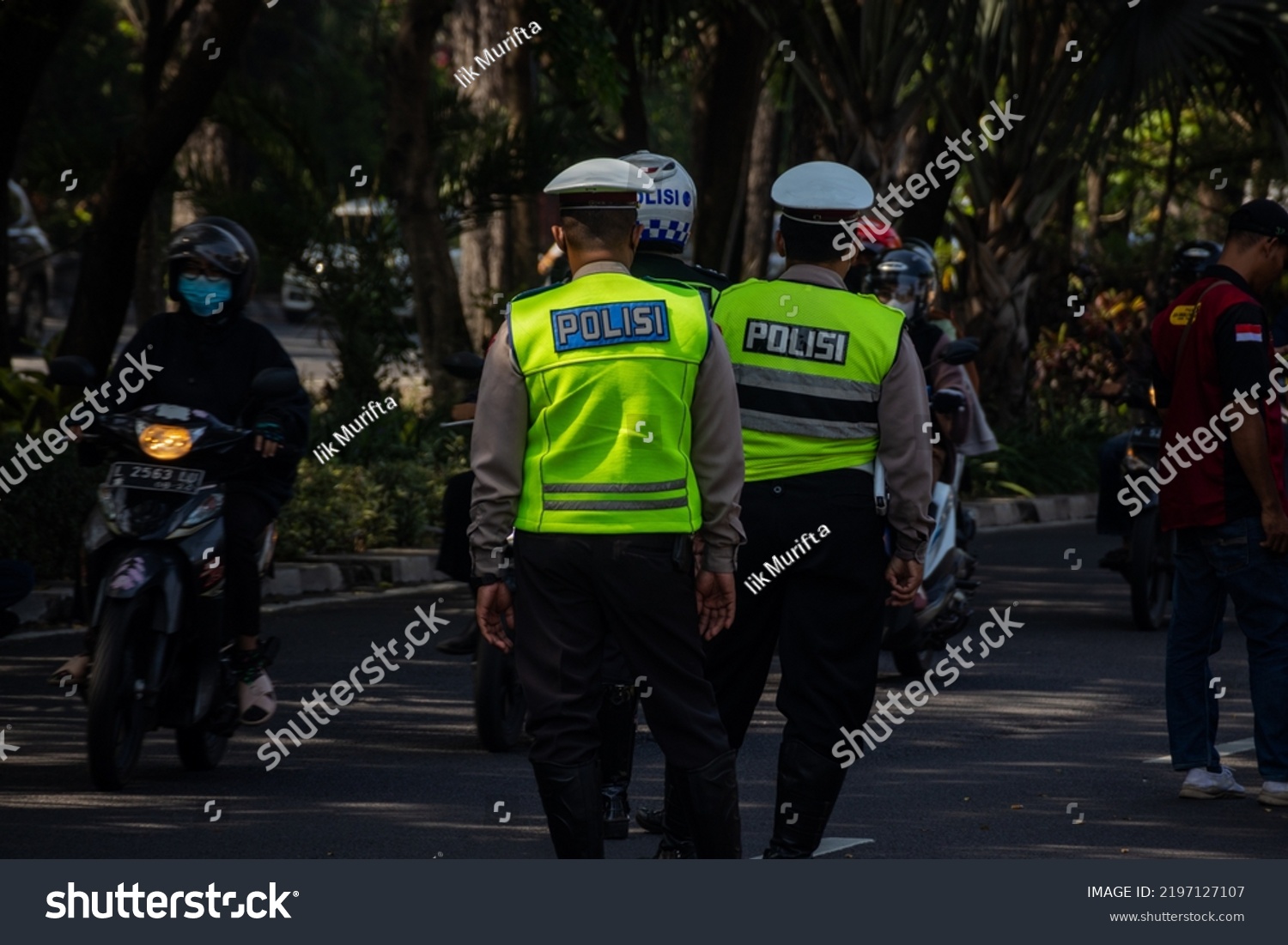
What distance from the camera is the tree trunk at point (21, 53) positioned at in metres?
12.5

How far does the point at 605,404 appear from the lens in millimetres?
4656

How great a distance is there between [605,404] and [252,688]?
105 inches

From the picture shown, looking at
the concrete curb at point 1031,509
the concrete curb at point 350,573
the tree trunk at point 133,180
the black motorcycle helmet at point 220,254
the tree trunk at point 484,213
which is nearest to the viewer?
the black motorcycle helmet at point 220,254

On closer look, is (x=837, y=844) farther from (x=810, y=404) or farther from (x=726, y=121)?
(x=726, y=121)

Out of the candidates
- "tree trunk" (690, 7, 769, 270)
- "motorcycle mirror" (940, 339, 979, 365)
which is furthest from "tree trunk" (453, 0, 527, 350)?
"motorcycle mirror" (940, 339, 979, 365)

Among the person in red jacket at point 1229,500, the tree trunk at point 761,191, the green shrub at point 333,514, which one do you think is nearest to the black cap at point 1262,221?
the person in red jacket at point 1229,500

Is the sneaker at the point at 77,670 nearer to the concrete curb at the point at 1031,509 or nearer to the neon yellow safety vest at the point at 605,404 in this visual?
the neon yellow safety vest at the point at 605,404

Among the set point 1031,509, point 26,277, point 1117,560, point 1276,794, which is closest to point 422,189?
point 1031,509

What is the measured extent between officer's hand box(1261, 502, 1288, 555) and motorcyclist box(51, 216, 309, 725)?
3051 millimetres

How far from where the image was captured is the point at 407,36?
15047 mm

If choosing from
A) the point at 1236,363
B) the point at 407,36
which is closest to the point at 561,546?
the point at 1236,363

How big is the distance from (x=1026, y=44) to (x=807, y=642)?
12850mm

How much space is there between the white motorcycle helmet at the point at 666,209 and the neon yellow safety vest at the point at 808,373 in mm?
706

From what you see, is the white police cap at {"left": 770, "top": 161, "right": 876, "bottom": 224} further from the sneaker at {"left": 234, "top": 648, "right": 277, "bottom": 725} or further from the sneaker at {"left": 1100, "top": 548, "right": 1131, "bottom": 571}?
the sneaker at {"left": 1100, "top": 548, "right": 1131, "bottom": 571}
